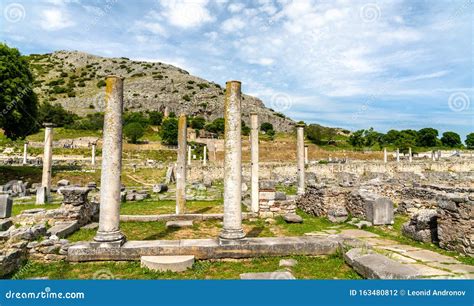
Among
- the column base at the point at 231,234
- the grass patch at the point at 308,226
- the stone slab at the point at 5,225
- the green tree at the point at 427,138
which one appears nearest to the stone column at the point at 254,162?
the grass patch at the point at 308,226

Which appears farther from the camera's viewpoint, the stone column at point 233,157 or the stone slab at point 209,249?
the stone column at point 233,157

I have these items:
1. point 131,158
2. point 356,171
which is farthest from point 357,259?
point 131,158

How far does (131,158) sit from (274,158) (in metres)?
25.8

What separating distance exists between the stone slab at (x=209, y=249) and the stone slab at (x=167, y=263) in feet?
1.12

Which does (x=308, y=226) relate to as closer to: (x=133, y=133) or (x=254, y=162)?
(x=254, y=162)

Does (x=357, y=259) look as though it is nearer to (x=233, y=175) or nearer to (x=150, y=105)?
(x=233, y=175)

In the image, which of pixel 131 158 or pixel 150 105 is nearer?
pixel 131 158

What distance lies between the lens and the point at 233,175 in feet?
24.7

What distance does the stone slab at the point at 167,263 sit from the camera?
616cm

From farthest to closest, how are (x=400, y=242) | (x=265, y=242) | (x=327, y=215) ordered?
(x=327, y=215) → (x=400, y=242) → (x=265, y=242)

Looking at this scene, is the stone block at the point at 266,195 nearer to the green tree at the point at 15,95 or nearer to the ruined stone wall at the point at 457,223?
the ruined stone wall at the point at 457,223

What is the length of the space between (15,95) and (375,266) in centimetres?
2821

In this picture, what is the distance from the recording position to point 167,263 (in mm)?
6172

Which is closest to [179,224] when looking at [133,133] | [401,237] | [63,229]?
[63,229]
